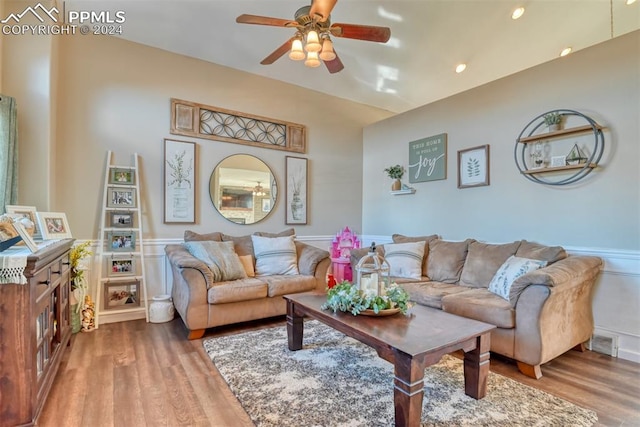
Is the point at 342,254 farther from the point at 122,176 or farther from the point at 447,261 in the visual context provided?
the point at 122,176

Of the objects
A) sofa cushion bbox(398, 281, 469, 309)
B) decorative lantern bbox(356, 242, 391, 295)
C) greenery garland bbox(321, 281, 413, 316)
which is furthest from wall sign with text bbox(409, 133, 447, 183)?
greenery garland bbox(321, 281, 413, 316)

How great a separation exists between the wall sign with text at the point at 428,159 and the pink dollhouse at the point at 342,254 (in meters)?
1.21

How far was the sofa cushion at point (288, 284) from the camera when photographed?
323cm

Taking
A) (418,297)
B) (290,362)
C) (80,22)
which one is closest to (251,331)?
(290,362)

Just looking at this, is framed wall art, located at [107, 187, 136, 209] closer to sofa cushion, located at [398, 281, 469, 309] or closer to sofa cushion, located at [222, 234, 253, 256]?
sofa cushion, located at [222, 234, 253, 256]

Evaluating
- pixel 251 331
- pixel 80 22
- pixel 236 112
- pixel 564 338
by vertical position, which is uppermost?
pixel 80 22

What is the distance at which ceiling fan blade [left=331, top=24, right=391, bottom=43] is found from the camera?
2.29 metres

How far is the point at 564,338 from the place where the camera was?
7.68 ft

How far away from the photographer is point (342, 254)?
4.44m

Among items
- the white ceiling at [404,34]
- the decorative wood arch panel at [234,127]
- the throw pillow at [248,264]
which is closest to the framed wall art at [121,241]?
the throw pillow at [248,264]

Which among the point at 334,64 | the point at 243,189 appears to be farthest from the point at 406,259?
the point at 243,189

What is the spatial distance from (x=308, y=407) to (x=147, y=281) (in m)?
2.62

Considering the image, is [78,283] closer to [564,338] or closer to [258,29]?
[258,29]

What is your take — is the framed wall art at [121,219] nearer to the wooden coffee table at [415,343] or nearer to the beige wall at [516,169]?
the wooden coffee table at [415,343]
